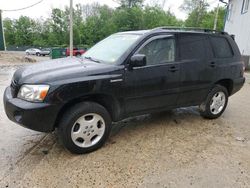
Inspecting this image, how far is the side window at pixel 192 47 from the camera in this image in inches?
158

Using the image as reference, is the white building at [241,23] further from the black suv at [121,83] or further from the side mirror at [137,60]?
the side mirror at [137,60]

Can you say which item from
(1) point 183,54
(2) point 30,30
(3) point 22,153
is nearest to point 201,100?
(1) point 183,54

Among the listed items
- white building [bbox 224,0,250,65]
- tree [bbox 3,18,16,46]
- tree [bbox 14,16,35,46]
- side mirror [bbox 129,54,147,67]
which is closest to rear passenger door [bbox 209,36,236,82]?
side mirror [bbox 129,54,147,67]

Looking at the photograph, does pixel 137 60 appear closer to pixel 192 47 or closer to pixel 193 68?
pixel 193 68

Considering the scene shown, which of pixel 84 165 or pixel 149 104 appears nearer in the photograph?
pixel 84 165

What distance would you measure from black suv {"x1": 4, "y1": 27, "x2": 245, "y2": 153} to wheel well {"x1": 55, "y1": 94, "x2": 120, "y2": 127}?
0.04 feet

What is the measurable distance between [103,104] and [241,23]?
55.6ft

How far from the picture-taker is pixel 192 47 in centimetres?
416

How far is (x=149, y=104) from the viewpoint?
12.2 feet

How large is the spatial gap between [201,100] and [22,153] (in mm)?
3279

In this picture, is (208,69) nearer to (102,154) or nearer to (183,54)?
(183,54)

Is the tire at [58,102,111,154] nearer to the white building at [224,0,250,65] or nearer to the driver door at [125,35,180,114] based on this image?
the driver door at [125,35,180,114]

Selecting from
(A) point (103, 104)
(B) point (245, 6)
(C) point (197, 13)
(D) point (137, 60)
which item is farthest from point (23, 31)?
(D) point (137, 60)

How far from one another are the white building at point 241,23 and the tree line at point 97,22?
20509 mm
